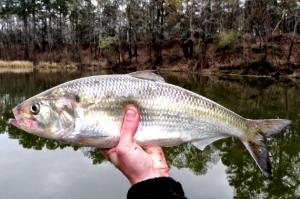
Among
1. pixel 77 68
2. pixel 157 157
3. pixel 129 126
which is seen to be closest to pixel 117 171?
pixel 157 157

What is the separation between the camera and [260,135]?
4305 millimetres

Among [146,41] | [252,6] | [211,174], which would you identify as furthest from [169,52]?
[211,174]

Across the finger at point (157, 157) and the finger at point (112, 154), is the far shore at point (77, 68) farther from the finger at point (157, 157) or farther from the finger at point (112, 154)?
the finger at point (112, 154)

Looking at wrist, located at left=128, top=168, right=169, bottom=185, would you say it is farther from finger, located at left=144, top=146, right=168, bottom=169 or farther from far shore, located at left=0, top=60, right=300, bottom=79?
far shore, located at left=0, top=60, right=300, bottom=79

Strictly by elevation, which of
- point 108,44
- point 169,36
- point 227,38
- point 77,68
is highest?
point 227,38

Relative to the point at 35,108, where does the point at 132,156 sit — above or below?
below

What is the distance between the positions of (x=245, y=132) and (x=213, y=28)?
73231mm

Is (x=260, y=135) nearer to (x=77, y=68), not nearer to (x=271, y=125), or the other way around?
(x=271, y=125)

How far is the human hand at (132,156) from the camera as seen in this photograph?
3.49 metres

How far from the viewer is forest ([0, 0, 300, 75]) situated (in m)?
Result: 68.3

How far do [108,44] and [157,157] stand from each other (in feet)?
240

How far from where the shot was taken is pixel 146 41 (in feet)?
258

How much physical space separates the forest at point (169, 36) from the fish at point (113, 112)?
60446mm

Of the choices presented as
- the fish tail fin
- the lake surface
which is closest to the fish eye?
the fish tail fin
